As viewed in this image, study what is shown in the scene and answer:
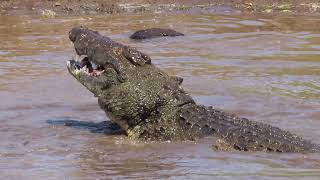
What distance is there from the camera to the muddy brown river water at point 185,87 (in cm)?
611

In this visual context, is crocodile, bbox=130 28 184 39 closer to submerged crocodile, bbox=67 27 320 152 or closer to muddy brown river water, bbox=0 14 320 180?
muddy brown river water, bbox=0 14 320 180

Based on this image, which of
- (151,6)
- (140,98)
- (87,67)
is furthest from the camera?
(151,6)

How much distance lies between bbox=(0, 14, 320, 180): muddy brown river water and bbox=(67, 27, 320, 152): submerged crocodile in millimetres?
178

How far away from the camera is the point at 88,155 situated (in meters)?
6.66

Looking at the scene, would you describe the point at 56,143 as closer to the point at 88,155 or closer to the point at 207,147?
the point at 88,155

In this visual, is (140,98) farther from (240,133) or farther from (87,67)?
(240,133)

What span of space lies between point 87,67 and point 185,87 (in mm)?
2870

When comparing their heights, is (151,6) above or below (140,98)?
below

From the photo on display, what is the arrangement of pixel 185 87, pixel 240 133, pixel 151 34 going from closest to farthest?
pixel 240 133
pixel 185 87
pixel 151 34

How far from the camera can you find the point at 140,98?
7.18 metres

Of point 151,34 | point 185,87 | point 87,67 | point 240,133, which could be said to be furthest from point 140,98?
point 151,34

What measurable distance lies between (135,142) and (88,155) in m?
0.58

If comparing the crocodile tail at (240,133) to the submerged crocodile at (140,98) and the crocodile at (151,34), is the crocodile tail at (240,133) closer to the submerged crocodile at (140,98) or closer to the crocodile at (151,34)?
the submerged crocodile at (140,98)

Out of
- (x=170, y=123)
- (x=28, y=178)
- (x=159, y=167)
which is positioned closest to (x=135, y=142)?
(x=170, y=123)
